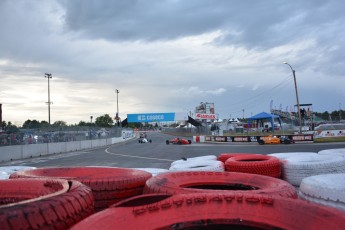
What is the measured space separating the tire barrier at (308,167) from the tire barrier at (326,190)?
2.17m

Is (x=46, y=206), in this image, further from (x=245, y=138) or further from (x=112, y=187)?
(x=245, y=138)

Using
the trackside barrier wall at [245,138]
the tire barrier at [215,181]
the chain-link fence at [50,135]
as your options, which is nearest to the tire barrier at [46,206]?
the tire barrier at [215,181]

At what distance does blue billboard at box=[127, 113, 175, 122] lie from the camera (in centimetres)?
7500

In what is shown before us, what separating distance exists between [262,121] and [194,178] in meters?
74.4

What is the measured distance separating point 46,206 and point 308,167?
499 cm

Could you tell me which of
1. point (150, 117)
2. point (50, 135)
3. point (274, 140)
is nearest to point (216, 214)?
point (50, 135)

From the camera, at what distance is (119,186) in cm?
373

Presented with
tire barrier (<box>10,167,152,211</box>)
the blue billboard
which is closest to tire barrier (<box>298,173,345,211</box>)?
tire barrier (<box>10,167,152,211</box>)

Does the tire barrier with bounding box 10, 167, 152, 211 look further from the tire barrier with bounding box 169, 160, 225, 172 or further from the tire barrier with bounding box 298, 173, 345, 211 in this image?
the tire barrier with bounding box 169, 160, 225, 172

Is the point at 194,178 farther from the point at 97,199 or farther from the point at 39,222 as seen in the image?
the point at 39,222

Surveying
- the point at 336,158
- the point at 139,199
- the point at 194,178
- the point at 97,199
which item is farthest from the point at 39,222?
the point at 336,158

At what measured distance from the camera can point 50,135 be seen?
106 feet

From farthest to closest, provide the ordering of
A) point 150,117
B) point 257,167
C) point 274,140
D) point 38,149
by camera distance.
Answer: point 150,117 < point 274,140 < point 38,149 < point 257,167

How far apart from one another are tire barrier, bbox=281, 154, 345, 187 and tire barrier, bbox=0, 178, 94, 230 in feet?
14.5
